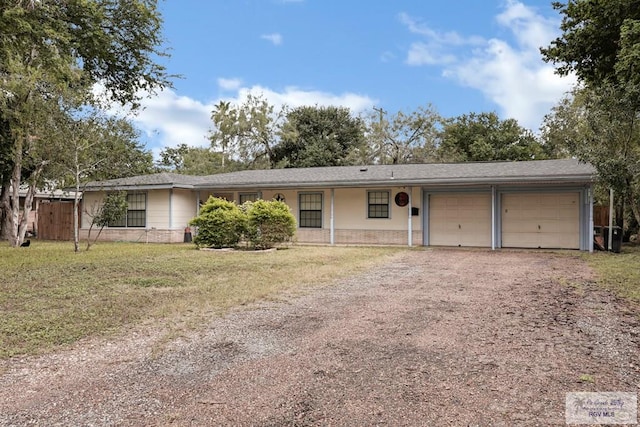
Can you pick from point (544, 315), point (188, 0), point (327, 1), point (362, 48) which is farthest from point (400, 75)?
point (544, 315)

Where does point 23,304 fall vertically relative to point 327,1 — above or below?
below

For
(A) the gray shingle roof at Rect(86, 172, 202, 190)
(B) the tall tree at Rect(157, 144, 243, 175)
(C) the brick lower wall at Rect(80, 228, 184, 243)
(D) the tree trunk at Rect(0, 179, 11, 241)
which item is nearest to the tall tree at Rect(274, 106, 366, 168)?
(B) the tall tree at Rect(157, 144, 243, 175)

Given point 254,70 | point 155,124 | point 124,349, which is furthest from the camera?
point 254,70

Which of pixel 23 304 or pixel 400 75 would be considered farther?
pixel 400 75

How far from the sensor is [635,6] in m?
9.76

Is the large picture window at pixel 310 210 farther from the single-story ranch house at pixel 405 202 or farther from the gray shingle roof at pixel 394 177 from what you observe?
the gray shingle roof at pixel 394 177

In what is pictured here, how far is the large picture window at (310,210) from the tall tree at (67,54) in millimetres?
7044

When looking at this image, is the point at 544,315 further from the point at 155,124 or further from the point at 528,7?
the point at 155,124

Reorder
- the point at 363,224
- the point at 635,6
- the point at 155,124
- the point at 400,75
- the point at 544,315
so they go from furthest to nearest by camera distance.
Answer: the point at 400,75, the point at 155,124, the point at 363,224, the point at 635,6, the point at 544,315

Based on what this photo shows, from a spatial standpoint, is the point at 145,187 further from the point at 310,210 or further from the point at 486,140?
the point at 486,140

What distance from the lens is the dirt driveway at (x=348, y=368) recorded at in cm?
287

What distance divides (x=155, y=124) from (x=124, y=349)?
19.2 meters

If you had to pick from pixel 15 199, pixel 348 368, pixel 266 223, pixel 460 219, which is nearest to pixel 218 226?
pixel 266 223

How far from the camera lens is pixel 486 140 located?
3275 centimetres
